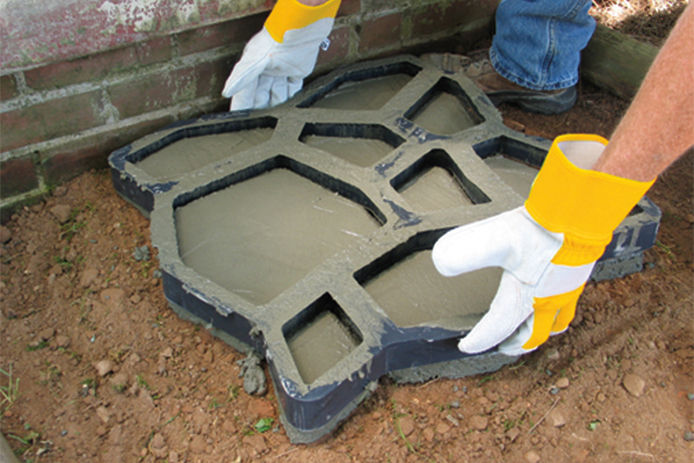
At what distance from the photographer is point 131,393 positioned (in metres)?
1.59

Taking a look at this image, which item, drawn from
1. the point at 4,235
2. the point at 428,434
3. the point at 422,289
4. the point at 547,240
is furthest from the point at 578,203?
the point at 4,235

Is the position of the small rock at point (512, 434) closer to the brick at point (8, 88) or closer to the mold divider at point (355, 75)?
the mold divider at point (355, 75)

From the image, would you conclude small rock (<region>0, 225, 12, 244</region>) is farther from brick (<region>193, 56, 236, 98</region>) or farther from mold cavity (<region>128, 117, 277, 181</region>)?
brick (<region>193, 56, 236, 98</region>)

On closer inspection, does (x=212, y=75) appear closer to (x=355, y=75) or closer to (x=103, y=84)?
(x=103, y=84)

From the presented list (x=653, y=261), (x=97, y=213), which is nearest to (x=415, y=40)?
(x=653, y=261)

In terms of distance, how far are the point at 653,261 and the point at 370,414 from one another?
3.66ft

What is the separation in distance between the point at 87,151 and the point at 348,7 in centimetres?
111

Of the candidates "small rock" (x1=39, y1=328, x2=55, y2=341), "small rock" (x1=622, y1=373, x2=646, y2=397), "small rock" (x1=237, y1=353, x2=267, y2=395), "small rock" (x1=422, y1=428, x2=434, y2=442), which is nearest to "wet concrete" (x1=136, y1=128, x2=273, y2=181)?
"small rock" (x1=39, y1=328, x2=55, y2=341)

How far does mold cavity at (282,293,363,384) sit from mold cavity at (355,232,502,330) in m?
0.12

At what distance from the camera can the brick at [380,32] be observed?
2516 mm

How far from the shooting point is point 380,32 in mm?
2561

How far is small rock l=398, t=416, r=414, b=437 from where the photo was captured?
1531mm

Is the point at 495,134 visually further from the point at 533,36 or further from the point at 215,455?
the point at 215,455

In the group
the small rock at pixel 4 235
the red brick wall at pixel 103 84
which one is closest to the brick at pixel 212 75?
the red brick wall at pixel 103 84
